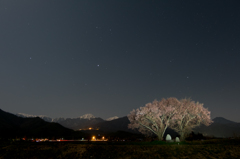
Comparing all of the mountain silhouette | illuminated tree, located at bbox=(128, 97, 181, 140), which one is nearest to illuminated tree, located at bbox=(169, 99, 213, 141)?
illuminated tree, located at bbox=(128, 97, 181, 140)

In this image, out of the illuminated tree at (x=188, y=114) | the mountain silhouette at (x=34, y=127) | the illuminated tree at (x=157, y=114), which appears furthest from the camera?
the mountain silhouette at (x=34, y=127)

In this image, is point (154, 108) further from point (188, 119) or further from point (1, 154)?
point (1, 154)

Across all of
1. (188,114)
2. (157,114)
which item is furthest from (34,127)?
(188,114)

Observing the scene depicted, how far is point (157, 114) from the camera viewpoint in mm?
45281

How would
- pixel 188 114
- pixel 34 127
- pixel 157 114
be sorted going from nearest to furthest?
pixel 157 114
pixel 188 114
pixel 34 127

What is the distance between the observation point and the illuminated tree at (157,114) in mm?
45062

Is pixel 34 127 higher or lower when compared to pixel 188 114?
lower

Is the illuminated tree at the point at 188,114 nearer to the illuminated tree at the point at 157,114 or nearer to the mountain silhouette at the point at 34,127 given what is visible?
the illuminated tree at the point at 157,114

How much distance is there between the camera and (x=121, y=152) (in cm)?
1897

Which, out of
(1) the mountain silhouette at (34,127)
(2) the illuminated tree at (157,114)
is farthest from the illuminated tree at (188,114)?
(1) the mountain silhouette at (34,127)

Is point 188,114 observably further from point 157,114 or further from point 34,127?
point 34,127

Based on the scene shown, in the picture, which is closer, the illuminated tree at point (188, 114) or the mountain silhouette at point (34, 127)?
the illuminated tree at point (188, 114)

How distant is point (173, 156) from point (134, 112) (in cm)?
3126

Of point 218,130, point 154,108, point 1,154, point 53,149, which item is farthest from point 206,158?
point 218,130
